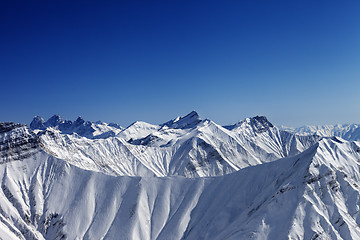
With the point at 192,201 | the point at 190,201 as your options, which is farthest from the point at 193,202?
the point at 190,201

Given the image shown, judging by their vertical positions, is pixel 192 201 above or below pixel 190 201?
below

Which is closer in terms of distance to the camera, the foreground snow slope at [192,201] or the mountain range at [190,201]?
the foreground snow slope at [192,201]

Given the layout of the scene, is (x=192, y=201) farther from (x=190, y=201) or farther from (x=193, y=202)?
(x=190, y=201)

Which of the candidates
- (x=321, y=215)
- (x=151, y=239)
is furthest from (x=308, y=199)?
(x=151, y=239)

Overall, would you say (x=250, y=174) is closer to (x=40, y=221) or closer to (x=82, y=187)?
(x=82, y=187)
